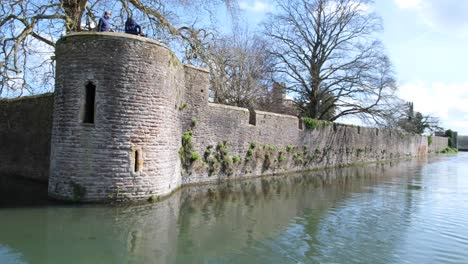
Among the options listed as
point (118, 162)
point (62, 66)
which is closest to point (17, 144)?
point (62, 66)

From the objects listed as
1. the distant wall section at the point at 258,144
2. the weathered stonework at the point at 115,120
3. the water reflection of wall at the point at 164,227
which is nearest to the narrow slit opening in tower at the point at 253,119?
the distant wall section at the point at 258,144

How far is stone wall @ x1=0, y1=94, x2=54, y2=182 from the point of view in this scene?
45.1ft

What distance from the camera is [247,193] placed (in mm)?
12531

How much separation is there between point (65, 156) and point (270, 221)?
5.20 m

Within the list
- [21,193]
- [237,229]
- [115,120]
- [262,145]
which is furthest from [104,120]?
[262,145]

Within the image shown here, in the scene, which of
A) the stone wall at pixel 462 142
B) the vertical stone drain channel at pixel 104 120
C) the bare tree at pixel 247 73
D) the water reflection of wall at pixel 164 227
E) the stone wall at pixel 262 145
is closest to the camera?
the water reflection of wall at pixel 164 227

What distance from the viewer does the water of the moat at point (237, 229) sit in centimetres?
612

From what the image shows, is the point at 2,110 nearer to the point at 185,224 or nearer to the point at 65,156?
the point at 65,156

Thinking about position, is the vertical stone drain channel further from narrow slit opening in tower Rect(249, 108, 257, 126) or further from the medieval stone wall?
the medieval stone wall

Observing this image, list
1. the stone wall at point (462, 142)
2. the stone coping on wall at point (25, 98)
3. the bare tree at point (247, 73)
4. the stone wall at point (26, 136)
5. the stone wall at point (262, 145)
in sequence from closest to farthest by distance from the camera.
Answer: the stone wall at point (26, 136), the stone coping on wall at point (25, 98), the stone wall at point (262, 145), the bare tree at point (247, 73), the stone wall at point (462, 142)

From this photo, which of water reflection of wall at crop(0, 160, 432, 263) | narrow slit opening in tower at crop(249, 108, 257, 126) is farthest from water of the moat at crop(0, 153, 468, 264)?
narrow slit opening in tower at crop(249, 108, 257, 126)

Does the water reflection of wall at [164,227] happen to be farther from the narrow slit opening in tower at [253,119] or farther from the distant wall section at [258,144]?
the narrow slit opening in tower at [253,119]

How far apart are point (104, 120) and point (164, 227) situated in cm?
332

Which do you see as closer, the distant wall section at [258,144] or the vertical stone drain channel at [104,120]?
the vertical stone drain channel at [104,120]
